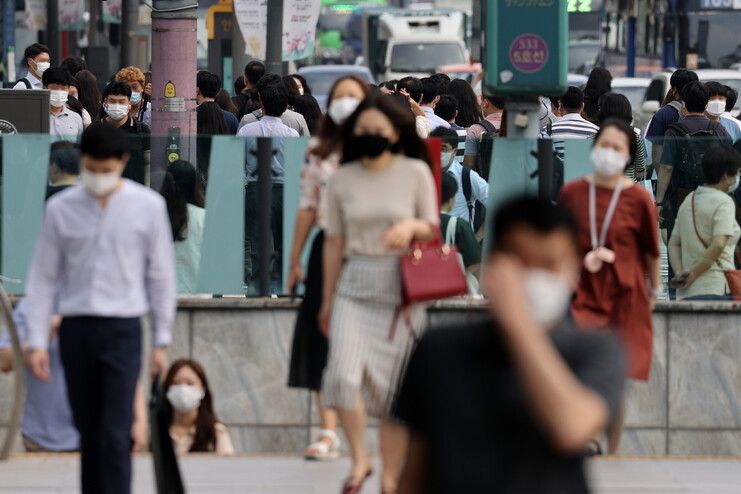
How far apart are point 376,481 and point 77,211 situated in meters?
2.23

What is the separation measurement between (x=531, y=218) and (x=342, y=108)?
318cm

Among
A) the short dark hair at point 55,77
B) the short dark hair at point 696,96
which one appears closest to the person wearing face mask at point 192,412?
the short dark hair at point 696,96

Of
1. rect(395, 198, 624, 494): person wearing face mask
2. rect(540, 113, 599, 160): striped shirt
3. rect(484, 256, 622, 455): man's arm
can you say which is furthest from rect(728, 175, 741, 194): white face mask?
rect(484, 256, 622, 455): man's arm

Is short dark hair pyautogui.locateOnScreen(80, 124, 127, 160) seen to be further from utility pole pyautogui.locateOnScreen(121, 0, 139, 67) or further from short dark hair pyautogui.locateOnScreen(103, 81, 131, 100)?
utility pole pyautogui.locateOnScreen(121, 0, 139, 67)

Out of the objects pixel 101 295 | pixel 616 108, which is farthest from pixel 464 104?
pixel 101 295

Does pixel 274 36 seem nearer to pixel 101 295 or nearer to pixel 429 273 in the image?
pixel 429 273

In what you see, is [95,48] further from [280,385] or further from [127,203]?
[127,203]

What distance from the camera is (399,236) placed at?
17.9 feet

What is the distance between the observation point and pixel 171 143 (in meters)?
8.79

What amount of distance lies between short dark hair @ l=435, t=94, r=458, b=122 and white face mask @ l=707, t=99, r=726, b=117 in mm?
2118

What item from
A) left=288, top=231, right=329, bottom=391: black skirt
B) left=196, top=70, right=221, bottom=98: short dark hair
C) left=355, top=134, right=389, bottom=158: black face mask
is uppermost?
left=196, top=70, right=221, bottom=98: short dark hair

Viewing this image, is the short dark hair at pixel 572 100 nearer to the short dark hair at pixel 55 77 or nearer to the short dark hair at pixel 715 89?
the short dark hair at pixel 715 89

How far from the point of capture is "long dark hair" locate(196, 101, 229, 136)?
11.7m

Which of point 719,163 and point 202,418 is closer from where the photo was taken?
point 202,418
